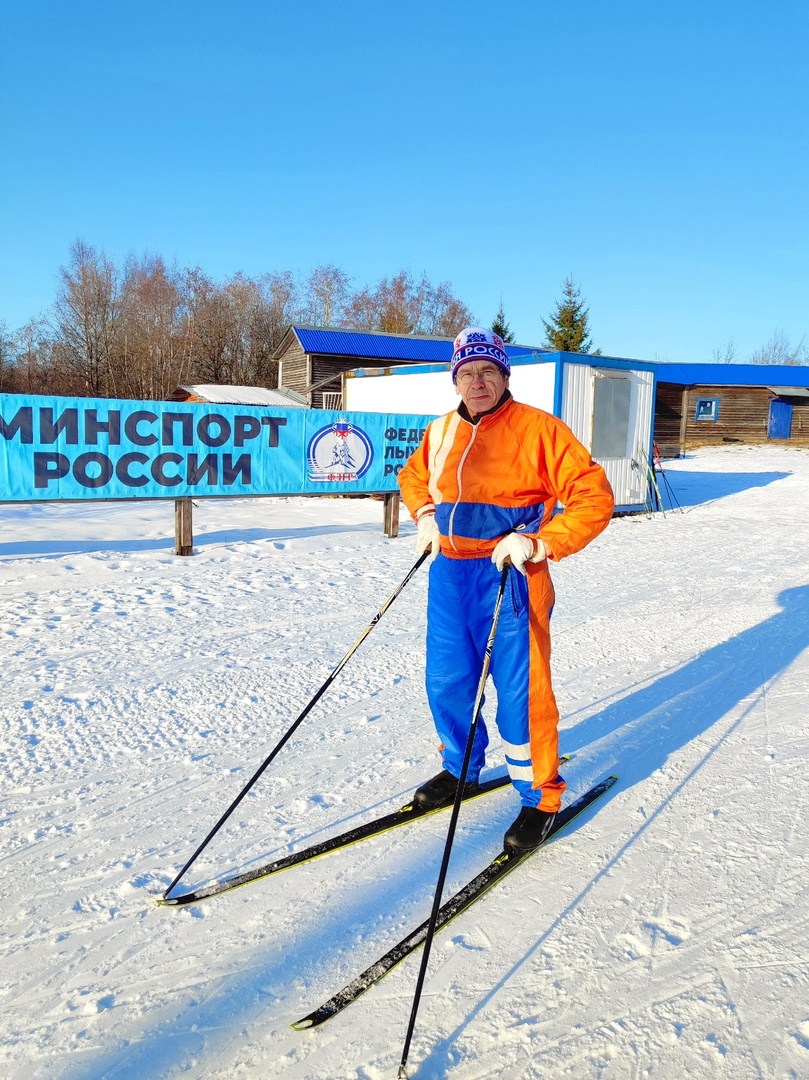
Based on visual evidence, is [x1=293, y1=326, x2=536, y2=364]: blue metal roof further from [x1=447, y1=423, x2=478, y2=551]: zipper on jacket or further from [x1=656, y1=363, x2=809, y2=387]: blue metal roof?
[x1=447, y1=423, x2=478, y2=551]: zipper on jacket

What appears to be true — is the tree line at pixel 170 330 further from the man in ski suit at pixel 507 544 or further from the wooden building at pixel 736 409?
the man in ski suit at pixel 507 544

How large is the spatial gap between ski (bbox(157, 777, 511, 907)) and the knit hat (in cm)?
188

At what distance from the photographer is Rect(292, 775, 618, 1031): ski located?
2125mm

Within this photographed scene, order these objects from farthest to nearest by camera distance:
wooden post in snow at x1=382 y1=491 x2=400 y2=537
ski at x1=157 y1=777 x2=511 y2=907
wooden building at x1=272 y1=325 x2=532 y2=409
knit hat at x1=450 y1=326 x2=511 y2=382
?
wooden building at x1=272 y1=325 x2=532 y2=409 → wooden post in snow at x1=382 y1=491 x2=400 y2=537 → knit hat at x1=450 y1=326 x2=511 y2=382 → ski at x1=157 y1=777 x2=511 y2=907

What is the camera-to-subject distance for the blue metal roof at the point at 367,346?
31828 millimetres

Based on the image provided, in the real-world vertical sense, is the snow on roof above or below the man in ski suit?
above

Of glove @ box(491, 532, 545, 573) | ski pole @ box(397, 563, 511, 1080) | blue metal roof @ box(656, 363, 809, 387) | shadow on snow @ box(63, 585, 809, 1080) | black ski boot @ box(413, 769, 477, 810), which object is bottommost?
shadow on snow @ box(63, 585, 809, 1080)

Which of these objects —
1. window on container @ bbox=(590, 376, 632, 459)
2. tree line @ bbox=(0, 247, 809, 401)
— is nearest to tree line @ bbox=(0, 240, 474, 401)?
tree line @ bbox=(0, 247, 809, 401)

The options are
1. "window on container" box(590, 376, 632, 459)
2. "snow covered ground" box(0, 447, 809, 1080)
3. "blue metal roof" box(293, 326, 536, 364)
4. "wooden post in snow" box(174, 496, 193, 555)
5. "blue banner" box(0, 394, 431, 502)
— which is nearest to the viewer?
"snow covered ground" box(0, 447, 809, 1080)

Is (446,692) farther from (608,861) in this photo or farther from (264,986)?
(264,986)

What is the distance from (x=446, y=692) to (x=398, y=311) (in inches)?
2129

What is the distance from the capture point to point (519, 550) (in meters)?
2.76

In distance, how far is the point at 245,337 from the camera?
47625 mm

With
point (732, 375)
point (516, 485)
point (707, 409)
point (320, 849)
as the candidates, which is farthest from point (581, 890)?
point (732, 375)
